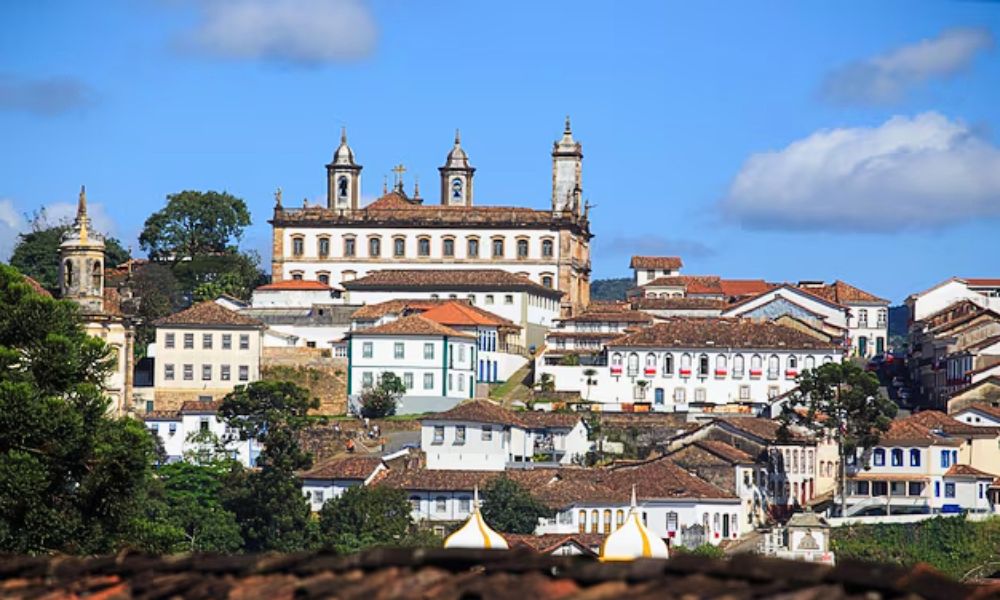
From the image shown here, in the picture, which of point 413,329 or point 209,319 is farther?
point 209,319

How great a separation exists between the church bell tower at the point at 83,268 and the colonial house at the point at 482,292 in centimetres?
2974

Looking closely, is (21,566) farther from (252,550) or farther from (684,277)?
(684,277)

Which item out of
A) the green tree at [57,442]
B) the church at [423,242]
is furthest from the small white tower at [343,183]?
the green tree at [57,442]

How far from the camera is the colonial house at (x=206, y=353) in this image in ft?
304

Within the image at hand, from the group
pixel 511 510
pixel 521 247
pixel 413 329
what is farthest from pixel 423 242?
Answer: pixel 511 510

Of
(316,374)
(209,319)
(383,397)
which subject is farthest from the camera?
(209,319)

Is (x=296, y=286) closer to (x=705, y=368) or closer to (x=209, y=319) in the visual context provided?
(x=209, y=319)

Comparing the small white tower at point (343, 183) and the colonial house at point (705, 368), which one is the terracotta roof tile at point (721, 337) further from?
the small white tower at point (343, 183)

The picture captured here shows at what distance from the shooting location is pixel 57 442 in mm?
39250

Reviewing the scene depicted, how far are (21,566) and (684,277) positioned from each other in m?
118

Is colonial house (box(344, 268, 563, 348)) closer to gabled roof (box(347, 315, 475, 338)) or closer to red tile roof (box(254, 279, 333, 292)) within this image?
red tile roof (box(254, 279, 333, 292))

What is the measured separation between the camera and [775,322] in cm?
10625

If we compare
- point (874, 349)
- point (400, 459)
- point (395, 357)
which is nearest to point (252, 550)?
point (400, 459)

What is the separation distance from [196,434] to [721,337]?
2287 cm
